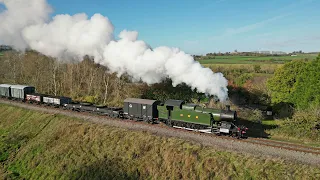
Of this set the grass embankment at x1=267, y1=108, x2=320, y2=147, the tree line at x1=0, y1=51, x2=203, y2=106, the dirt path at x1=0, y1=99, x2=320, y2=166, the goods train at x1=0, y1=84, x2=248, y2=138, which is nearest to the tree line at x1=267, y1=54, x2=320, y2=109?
the grass embankment at x1=267, y1=108, x2=320, y2=147

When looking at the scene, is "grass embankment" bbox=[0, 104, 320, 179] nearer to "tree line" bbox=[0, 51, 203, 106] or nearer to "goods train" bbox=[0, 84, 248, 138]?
"goods train" bbox=[0, 84, 248, 138]

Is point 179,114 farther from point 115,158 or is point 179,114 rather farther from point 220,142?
point 115,158

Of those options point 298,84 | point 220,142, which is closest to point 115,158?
point 220,142

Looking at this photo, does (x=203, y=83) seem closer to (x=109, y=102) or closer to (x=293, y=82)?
(x=293, y=82)

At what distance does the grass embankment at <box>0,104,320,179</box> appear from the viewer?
1617cm

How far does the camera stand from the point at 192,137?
2145cm

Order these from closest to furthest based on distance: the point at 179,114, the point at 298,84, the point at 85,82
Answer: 1. the point at 179,114
2. the point at 298,84
3. the point at 85,82

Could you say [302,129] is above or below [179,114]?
below

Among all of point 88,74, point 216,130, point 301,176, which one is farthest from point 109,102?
point 301,176

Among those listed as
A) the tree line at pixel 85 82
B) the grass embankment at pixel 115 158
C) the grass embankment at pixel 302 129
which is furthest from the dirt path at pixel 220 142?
the tree line at pixel 85 82

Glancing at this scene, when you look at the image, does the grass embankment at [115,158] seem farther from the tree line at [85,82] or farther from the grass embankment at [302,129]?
the tree line at [85,82]

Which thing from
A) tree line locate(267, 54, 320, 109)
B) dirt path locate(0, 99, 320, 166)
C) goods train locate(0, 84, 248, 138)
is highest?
tree line locate(267, 54, 320, 109)

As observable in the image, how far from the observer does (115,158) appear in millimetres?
19531

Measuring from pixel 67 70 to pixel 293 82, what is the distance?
40781mm
